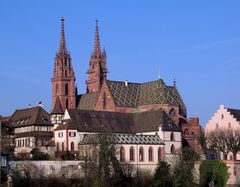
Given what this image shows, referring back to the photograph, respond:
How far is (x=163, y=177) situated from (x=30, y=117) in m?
41.5

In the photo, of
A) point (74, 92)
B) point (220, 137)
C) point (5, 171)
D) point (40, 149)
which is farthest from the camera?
point (74, 92)

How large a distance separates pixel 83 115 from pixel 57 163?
873 inches

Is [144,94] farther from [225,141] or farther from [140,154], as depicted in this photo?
[140,154]

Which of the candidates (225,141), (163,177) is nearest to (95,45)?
(225,141)

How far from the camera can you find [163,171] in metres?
105

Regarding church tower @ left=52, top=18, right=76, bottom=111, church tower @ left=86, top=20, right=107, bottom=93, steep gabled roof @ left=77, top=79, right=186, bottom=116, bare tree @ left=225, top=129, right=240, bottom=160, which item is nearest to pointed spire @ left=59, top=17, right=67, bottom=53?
church tower @ left=52, top=18, right=76, bottom=111

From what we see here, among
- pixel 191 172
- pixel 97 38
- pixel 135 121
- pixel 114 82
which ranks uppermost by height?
pixel 97 38

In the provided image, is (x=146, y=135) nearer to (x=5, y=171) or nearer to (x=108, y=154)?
(x=108, y=154)

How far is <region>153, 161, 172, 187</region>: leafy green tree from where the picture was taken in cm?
10188

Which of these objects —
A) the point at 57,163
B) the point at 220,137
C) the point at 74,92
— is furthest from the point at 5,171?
the point at 74,92

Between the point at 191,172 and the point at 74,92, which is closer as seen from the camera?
the point at 191,172

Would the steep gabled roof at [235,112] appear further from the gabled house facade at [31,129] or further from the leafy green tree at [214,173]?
the gabled house facade at [31,129]

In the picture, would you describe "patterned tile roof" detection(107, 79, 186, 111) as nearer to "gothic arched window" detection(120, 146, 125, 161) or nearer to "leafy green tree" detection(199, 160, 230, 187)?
"gothic arched window" detection(120, 146, 125, 161)

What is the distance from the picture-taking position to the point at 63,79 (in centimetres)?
17050
